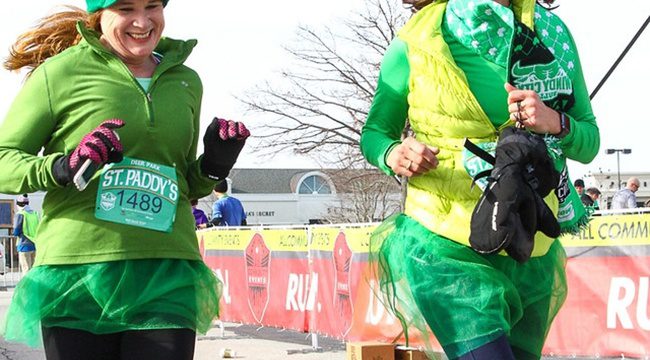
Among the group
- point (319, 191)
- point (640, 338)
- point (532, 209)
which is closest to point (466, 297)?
point (532, 209)

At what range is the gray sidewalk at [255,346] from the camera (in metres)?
9.84

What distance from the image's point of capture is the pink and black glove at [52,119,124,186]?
3.04 metres

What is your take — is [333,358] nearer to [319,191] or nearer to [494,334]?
[494,334]

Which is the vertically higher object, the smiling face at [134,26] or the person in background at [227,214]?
the person in background at [227,214]

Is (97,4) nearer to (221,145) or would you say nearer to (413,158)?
(221,145)

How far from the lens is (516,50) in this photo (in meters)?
3.36

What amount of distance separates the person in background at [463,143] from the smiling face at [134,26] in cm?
78

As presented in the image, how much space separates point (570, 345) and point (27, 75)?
6.16 metres

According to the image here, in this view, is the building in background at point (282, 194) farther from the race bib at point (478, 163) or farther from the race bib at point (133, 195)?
the race bib at point (478, 163)

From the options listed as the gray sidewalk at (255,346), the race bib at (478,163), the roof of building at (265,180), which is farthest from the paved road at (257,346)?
the roof of building at (265,180)

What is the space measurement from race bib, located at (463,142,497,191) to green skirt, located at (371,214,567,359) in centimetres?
22

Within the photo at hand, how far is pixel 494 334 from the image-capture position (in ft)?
10.4

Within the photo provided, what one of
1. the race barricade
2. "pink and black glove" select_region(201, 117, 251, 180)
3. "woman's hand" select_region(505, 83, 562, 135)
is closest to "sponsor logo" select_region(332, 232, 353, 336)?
the race barricade

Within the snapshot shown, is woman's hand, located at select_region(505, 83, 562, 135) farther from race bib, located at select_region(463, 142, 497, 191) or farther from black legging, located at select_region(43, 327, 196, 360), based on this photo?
black legging, located at select_region(43, 327, 196, 360)
